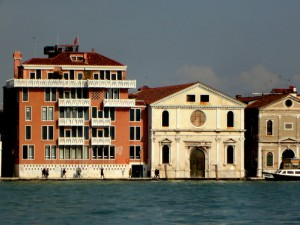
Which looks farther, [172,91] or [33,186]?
[172,91]

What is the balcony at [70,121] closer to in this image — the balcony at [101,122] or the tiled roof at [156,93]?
the balcony at [101,122]

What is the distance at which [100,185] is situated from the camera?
10550 centimetres

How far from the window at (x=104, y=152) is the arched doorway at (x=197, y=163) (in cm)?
754

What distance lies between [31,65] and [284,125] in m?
23.7

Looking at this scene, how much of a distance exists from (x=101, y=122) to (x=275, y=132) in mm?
16541

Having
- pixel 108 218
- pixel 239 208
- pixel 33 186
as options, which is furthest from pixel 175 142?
pixel 108 218

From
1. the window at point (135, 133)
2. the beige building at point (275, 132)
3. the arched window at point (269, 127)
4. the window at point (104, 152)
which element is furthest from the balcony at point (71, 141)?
the arched window at point (269, 127)

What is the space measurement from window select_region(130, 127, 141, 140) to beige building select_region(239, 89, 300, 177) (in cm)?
1094

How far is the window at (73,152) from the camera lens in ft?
371

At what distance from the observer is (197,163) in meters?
118

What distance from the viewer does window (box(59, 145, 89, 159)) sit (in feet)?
371

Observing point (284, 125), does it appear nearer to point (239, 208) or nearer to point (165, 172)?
point (165, 172)

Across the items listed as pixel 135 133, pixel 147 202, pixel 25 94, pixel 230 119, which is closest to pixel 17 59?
pixel 25 94

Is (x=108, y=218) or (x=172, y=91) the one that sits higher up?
(x=172, y=91)
